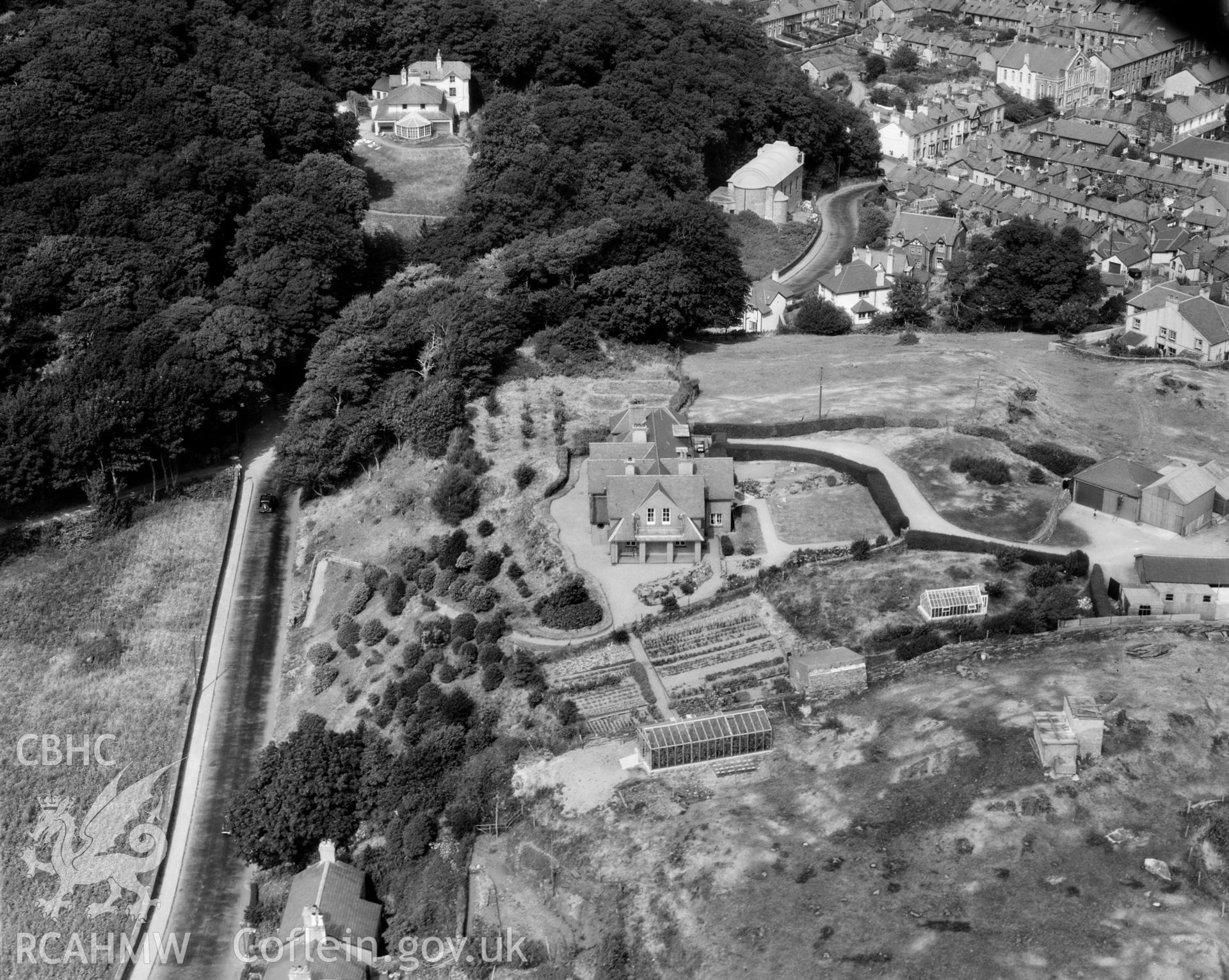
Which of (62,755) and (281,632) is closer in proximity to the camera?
(62,755)

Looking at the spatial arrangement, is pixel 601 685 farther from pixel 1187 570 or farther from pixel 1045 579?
pixel 1187 570

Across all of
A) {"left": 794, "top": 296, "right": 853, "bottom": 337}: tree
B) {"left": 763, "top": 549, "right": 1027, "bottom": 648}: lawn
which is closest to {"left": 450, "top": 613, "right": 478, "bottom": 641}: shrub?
{"left": 763, "top": 549, "right": 1027, "bottom": 648}: lawn

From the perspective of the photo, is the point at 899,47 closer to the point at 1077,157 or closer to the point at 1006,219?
the point at 1077,157

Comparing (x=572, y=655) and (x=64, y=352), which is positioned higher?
(x=64, y=352)

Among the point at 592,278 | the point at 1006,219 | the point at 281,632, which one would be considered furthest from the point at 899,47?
the point at 281,632

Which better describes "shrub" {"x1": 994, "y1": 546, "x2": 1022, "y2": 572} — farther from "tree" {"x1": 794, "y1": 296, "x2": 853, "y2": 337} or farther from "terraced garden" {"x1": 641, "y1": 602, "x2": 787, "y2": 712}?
"tree" {"x1": 794, "y1": 296, "x2": 853, "y2": 337}

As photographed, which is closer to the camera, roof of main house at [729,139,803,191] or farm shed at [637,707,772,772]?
farm shed at [637,707,772,772]
